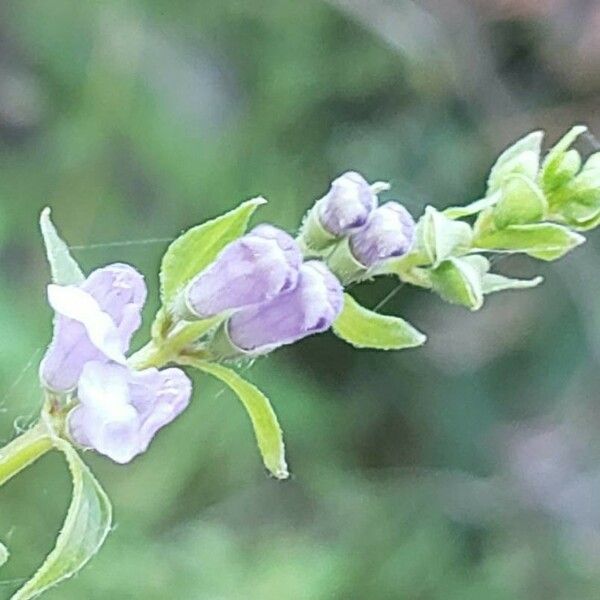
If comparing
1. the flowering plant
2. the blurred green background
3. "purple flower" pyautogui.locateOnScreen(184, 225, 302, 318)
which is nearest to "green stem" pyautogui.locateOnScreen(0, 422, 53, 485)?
the flowering plant

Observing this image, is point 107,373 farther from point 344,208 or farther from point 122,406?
point 344,208

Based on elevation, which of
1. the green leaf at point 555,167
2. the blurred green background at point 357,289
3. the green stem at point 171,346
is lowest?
the blurred green background at point 357,289

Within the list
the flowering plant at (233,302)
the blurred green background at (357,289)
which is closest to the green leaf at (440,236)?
the flowering plant at (233,302)

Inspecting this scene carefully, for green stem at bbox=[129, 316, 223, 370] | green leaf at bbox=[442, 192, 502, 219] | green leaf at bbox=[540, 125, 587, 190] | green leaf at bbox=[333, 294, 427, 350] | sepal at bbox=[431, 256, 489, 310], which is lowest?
green stem at bbox=[129, 316, 223, 370]

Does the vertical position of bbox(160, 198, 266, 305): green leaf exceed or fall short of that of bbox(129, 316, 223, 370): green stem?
it exceeds it

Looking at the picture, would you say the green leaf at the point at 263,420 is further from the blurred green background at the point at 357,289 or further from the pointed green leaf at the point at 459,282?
the blurred green background at the point at 357,289

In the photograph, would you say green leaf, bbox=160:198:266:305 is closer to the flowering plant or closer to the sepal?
the flowering plant
